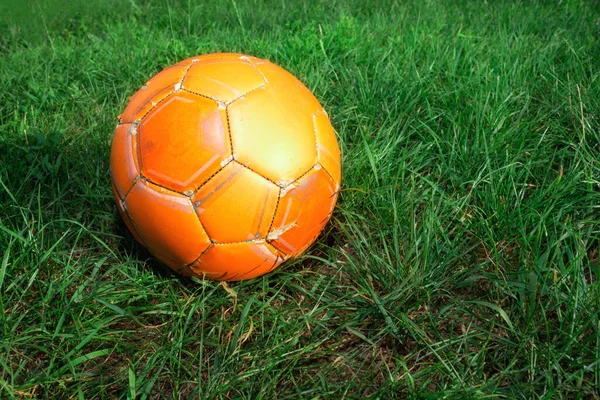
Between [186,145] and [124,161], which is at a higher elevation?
[186,145]

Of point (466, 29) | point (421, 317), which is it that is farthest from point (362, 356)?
point (466, 29)

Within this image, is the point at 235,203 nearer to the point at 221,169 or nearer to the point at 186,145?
the point at 221,169

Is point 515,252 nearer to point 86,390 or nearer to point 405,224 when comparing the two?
point 405,224

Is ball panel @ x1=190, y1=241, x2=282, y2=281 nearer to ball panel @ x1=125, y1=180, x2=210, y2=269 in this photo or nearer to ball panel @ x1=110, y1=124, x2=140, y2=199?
ball panel @ x1=125, y1=180, x2=210, y2=269

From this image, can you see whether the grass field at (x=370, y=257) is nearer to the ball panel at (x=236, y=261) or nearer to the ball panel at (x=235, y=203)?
the ball panel at (x=236, y=261)

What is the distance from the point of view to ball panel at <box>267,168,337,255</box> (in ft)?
6.12

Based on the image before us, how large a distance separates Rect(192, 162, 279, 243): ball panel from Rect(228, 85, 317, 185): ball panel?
4cm

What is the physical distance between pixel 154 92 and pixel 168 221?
20.6 inches

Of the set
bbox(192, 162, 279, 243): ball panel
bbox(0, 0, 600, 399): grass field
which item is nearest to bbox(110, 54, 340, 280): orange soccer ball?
bbox(192, 162, 279, 243): ball panel

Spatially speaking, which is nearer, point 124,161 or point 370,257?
point 124,161

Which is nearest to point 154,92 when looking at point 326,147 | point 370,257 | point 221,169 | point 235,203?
point 221,169

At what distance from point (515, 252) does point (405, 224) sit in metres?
0.45

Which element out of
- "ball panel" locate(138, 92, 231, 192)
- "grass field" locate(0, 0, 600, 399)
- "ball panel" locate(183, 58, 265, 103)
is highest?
"ball panel" locate(183, 58, 265, 103)

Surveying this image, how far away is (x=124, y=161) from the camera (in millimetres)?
1908
